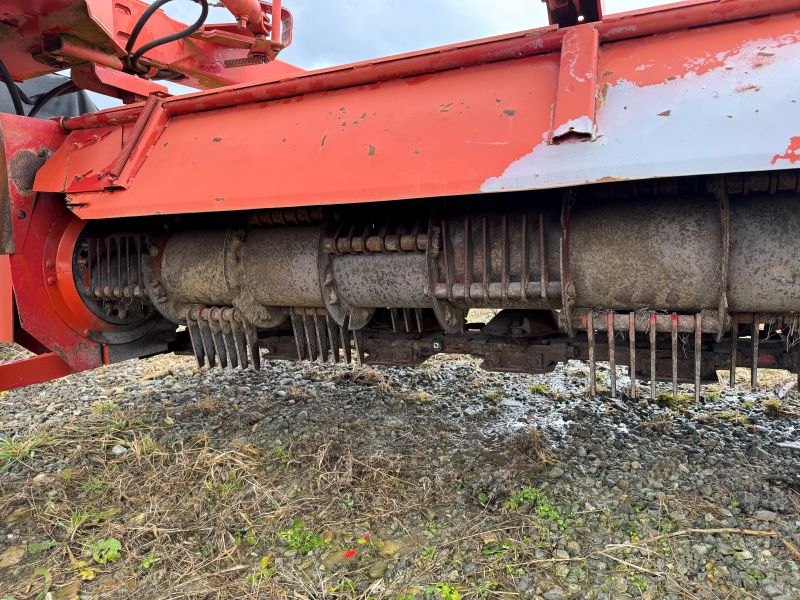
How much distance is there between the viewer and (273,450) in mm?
2367

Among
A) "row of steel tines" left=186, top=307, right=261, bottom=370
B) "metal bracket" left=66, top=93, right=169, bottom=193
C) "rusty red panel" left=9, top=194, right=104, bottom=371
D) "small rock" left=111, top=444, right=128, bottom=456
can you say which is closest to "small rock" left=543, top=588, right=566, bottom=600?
"row of steel tines" left=186, top=307, right=261, bottom=370

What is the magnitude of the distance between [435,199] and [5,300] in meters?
1.95

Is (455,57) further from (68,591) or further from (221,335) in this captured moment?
(68,591)

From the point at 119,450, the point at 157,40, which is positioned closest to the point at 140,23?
the point at 157,40

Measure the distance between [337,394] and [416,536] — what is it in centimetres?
157

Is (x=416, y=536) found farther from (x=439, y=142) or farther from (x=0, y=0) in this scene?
(x=0, y=0)

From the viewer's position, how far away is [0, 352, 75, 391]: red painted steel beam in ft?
7.60

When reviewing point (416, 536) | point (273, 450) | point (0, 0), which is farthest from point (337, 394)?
point (0, 0)

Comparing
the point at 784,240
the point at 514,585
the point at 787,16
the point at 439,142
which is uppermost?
the point at 787,16

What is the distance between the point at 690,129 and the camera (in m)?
1.32

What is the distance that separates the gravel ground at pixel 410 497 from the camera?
1510 millimetres

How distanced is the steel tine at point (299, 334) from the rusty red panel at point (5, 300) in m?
1.24

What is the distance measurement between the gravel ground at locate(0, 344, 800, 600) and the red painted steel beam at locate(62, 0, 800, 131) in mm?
1525

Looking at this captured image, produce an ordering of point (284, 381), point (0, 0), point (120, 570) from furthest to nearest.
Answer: point (284, 381) → point (0, 0) → point (120, 570)
